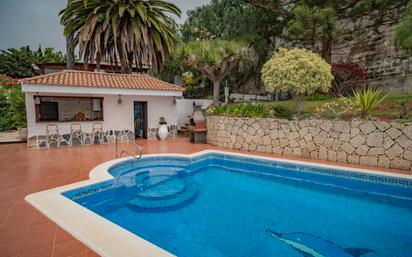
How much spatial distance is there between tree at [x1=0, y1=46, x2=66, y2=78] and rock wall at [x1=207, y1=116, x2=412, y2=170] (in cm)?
2665

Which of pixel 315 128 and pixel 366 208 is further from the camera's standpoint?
pixel 315 128

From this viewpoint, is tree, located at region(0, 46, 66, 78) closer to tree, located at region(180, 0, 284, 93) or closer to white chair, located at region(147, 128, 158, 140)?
tree, located at region(180, 0, 284, 93)

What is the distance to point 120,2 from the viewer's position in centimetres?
1517

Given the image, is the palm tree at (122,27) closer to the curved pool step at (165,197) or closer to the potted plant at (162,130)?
the potted plant at (162,130)

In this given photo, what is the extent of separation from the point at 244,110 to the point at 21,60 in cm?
2917

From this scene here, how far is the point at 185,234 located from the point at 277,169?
5.26 meters

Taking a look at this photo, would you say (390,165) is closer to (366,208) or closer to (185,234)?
(366,208)

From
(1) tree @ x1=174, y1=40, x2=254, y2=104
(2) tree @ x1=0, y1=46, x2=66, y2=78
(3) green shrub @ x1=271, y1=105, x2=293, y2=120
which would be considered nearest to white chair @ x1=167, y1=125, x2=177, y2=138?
(1) tree @ x1=174, y1=40, x2=254, y2=104

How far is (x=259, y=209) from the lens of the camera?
589 centimetres

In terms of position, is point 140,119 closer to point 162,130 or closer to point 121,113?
point 121,113

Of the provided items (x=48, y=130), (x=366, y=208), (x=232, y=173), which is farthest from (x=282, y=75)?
(x=48, y=130)

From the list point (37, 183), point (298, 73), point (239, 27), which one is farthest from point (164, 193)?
point (239, 27)

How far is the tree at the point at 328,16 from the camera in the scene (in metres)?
11.6

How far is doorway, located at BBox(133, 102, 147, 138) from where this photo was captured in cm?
1483
